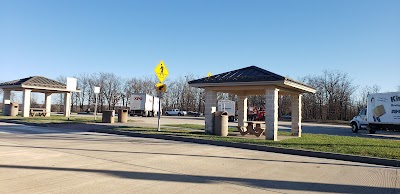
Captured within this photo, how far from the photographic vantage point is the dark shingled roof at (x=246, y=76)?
48.6 feet

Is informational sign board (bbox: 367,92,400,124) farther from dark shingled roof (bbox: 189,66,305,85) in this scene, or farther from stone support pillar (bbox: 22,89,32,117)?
stone support pillar (bbox: 22,89,32,117)

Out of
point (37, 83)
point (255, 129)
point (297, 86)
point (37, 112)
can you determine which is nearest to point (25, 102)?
point (37, 83)

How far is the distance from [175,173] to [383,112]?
22725 millimetres

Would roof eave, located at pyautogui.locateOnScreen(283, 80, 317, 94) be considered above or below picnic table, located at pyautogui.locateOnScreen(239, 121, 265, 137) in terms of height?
above

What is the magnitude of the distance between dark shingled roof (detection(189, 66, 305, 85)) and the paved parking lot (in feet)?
17.6

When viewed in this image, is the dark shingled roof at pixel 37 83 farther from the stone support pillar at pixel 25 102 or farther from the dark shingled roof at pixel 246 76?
the dark shingled roof at pixel 246 76

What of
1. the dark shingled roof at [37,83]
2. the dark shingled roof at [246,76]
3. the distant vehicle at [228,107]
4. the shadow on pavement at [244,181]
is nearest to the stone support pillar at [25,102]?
the dark shingled roof at [37,83]

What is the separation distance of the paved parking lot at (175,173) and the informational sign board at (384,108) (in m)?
17.3

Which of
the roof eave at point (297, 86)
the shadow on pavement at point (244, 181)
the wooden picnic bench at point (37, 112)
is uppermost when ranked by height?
the roof eave at point (297, 86)

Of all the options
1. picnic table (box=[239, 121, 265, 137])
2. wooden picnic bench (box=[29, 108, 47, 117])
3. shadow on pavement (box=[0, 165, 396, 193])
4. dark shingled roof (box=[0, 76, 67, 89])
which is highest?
dark shingled roof (box=[0, 76, 67, 89])

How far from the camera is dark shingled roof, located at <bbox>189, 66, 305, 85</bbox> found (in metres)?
14.8

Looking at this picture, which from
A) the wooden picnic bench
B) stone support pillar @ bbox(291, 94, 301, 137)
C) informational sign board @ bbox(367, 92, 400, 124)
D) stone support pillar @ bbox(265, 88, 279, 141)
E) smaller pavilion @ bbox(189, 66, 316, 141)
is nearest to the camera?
smaller pavilion @ bbox(189, 66, 316, 141)

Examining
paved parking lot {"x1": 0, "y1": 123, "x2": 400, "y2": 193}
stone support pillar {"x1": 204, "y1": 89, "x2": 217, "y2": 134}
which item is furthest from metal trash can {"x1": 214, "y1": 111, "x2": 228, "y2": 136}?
paved parking lot {"x1": 0, "y1": 123, "x2": 400, "y2": 193}

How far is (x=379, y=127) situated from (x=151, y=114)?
34.3 metres
